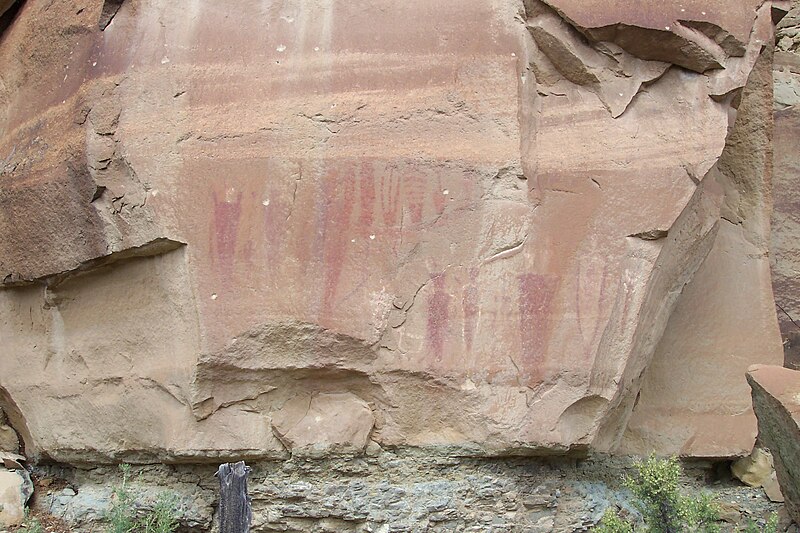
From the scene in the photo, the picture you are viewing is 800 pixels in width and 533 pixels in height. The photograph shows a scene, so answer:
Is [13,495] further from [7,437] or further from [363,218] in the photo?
[363,218]

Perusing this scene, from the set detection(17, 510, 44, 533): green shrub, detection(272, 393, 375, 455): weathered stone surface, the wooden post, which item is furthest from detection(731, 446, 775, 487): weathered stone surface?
detection(17, 510, 44, 533): green shrub

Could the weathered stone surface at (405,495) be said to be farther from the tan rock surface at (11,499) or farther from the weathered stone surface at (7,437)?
the weathered stone surface at (7,437)

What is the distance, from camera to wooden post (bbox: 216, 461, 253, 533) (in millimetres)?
2684

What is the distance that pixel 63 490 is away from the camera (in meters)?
3.74

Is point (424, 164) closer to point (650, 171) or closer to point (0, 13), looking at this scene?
point (650, 171)

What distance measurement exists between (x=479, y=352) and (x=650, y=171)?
0.93 m

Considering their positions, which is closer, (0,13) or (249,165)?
(249,165)

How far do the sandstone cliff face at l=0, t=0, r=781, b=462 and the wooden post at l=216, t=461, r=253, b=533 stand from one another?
0.70 metres

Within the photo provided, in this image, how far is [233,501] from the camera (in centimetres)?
269

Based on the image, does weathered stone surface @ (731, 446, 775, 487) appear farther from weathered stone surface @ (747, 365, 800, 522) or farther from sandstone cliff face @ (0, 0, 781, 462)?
weathered stone surface @ (747, 365, 800, 522)

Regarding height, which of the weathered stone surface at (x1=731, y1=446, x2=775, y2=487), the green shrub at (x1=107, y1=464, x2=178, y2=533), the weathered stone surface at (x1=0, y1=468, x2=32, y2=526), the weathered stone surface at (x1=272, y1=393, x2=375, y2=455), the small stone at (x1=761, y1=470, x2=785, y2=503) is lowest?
the small stone at (x1=761, y1=470, x2=785, y2=503)

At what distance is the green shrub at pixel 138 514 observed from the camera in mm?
3334

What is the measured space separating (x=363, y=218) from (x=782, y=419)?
1.57 meters

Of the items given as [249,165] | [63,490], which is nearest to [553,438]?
[249,165]
